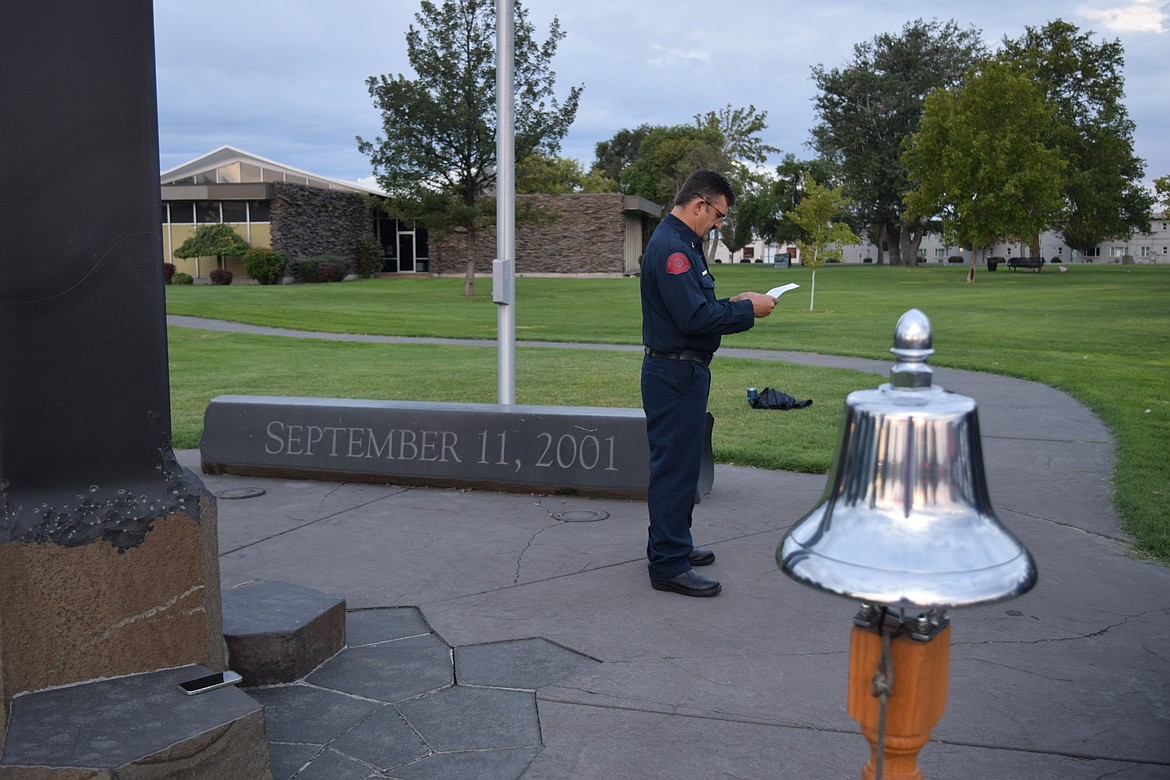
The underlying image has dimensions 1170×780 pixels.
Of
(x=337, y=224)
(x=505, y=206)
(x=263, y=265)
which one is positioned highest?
(x=337, y=224)

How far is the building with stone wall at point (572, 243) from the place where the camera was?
52.5 metres

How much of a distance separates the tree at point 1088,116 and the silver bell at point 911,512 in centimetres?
6515

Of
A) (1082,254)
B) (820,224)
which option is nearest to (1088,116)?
(820,224)

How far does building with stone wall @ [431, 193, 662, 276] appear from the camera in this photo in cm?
5247

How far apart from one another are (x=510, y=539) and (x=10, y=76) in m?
3.93

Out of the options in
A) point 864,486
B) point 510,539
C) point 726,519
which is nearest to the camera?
point 864,486

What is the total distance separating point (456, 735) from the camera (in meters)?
3.66

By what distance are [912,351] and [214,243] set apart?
4715 cm

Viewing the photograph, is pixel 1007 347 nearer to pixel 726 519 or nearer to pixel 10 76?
pixel 726 519

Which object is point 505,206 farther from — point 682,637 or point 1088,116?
point 1088,116

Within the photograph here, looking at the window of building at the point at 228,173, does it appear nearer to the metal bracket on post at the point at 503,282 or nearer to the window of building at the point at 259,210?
the window of building at the point at 259,210

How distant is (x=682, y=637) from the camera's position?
4.62m

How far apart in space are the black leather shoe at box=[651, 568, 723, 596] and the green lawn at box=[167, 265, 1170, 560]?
2.34m

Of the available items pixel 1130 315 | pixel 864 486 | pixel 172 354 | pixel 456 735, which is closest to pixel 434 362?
pixel 172 354
